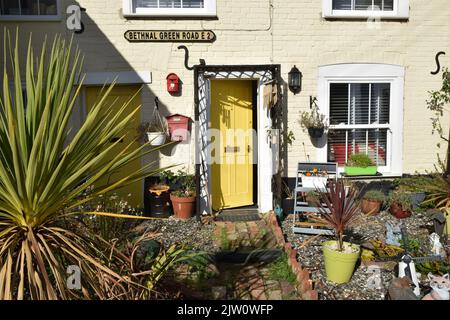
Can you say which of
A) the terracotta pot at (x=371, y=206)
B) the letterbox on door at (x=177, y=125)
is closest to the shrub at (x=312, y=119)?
the terracotta pot at (x=371, y=206)

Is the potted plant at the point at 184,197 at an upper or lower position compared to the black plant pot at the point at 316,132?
lower

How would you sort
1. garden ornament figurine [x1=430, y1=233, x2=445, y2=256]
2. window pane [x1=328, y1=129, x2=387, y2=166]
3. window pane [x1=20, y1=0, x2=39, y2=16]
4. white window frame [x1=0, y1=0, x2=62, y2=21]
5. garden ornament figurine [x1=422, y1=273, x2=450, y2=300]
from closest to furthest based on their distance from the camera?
garden ornament figurine [x1=422, y1=273, x2=450, y2=300]
garden ornament figurine [x1=430, y1=233, x2=445, y2=256]
white window frame [x1=0, y1=0, x2=62, y2=21]
window pane [x1=20, y1=0, x2=39, y2=16]
window pane [x1=328, y1=129, x2=387, y2=166]

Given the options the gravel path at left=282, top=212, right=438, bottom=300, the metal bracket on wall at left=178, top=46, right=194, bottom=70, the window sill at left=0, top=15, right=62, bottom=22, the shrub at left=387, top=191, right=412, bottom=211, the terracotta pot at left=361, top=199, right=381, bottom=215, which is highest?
the window sill at left=0, top=15, right=62, bottom=22

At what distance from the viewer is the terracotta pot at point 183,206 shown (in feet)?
21.3

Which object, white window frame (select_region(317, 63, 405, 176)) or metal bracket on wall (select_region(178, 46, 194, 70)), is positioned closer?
metal bracket on wall (select_region(178, 46, 194, 70))

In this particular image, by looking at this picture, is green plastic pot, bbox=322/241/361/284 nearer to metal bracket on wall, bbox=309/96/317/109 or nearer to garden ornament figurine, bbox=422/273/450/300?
garden ornament figurine, bbox=422/273/450/300

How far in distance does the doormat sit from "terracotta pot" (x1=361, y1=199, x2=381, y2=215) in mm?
1652

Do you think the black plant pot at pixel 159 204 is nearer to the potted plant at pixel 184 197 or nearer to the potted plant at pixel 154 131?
the potted plant at pixel 184 197

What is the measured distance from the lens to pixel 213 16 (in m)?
6.59

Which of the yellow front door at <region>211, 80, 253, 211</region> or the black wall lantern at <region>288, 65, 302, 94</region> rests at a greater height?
the black wall lantern at <region>288, 65, 302, 94</region>

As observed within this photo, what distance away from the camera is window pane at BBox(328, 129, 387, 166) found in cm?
711

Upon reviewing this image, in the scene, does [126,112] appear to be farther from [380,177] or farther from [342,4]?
[380,177]

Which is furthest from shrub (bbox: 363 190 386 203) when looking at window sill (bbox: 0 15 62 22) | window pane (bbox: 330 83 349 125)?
window sill (bbox: 0 15 62 22)

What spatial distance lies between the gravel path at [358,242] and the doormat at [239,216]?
1.69 ft
